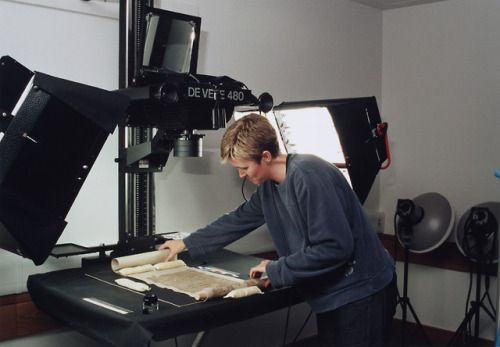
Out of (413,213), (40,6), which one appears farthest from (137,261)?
(413,213)

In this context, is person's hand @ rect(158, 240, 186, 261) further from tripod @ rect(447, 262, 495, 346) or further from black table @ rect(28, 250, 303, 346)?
tripod @ rect(447, 262, 495, 346)

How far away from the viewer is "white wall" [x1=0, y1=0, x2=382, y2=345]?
99.4 inches

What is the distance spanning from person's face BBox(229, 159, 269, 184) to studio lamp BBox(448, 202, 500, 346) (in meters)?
1.91

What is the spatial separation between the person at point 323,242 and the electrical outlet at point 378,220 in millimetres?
2281

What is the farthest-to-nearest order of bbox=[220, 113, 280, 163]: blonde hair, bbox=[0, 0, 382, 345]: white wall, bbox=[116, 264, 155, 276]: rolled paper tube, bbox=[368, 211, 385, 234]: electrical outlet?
bbox=[368, 211, 385, 234]: electrical outlet → bbox=[0, 0, 382, 345]: white wall → bbox=[116, 264, 155, 276]: rolled paper tube → bbox=[220, 113, 280, 163]: blonde hair

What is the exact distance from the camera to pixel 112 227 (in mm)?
2824

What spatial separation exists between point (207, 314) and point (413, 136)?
2.90 meters

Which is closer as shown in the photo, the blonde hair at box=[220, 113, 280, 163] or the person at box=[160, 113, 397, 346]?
the person at box=[160, 113, 397, 346]

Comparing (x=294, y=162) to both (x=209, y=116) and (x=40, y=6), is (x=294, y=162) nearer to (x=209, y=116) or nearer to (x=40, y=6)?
(x=209, y=116)

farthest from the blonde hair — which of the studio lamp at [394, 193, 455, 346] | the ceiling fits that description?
the ceiling

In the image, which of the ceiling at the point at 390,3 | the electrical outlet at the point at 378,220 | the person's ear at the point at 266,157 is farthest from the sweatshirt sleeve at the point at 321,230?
the ceiling at the point at 390,3

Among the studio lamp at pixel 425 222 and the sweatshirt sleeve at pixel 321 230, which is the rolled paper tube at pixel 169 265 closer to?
the sweatshirt sleeve at pixel 321 230

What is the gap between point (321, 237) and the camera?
6.00 ft

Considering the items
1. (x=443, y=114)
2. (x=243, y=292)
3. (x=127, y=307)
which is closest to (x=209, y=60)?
(x=243, y=292)
